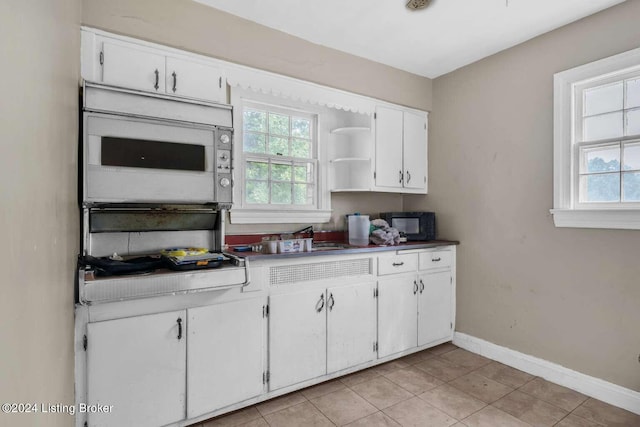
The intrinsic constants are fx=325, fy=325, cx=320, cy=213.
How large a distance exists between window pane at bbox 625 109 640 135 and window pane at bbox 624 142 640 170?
9cm

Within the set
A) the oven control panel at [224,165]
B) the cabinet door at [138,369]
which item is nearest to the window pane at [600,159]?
the oven control panel at [224,165]

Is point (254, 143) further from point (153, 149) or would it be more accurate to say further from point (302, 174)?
point (153, 149)

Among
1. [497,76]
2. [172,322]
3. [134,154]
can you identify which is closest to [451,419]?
[172,322]

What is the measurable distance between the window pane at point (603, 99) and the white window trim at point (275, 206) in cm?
214

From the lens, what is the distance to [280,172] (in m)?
3.03

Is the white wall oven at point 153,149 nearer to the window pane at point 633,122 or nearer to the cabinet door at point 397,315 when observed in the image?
the cabinet door at point 397,315

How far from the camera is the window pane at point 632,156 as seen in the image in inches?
89.8

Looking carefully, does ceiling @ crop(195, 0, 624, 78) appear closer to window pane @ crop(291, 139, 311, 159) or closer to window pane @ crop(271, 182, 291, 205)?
window pane @ crop(291, 139, 311, 159)

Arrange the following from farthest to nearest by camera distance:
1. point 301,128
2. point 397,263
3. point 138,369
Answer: point 301,128, point 397,263, point 138,369

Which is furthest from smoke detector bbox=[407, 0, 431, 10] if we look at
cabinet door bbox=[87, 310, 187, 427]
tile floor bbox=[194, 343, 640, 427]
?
tile floor bbox=[194, 343, 640, 427]

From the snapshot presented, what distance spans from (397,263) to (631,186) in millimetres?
1746

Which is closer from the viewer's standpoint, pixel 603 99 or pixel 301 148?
pixel 603 99

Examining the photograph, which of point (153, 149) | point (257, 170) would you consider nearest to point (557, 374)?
point (257, 170)

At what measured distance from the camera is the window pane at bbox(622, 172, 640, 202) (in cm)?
227
